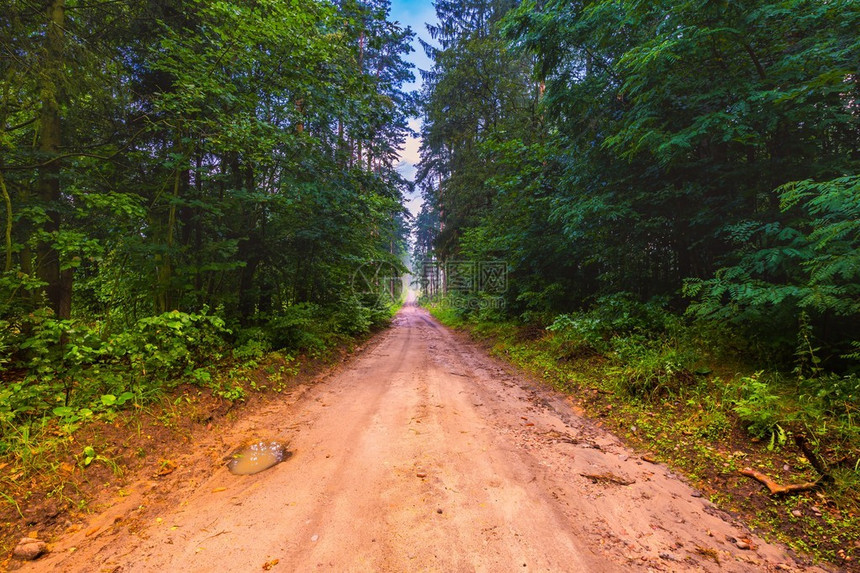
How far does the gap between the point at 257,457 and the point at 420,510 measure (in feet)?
7.21

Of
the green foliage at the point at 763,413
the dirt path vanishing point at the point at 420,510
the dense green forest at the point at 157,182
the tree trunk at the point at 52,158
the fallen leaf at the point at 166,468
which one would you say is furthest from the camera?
the tree trunk at the point at 52,158

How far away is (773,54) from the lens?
17.2 ft

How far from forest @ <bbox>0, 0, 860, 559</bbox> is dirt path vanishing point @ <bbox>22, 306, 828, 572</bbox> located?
0.90 m

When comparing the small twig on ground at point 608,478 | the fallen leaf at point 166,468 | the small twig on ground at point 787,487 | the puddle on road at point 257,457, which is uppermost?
the small twig on ground at point 787,487

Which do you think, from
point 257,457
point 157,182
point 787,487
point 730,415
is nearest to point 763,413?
point 730,415

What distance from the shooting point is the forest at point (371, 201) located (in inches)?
155

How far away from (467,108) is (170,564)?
1763cm

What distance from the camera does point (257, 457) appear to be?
371 centimetres

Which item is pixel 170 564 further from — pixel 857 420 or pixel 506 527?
pixel 857 420

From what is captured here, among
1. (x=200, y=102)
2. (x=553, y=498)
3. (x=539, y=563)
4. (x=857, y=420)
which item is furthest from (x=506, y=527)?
(x=200, y=102)

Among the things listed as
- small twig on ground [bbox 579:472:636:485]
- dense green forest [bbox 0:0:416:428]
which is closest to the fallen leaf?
dense green forest [bbox 0:0:416:428]

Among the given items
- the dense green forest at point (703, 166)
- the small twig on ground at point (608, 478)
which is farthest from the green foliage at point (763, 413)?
the small twig on ground at point (608, 478)

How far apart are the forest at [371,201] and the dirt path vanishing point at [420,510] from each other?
2.96 feet
